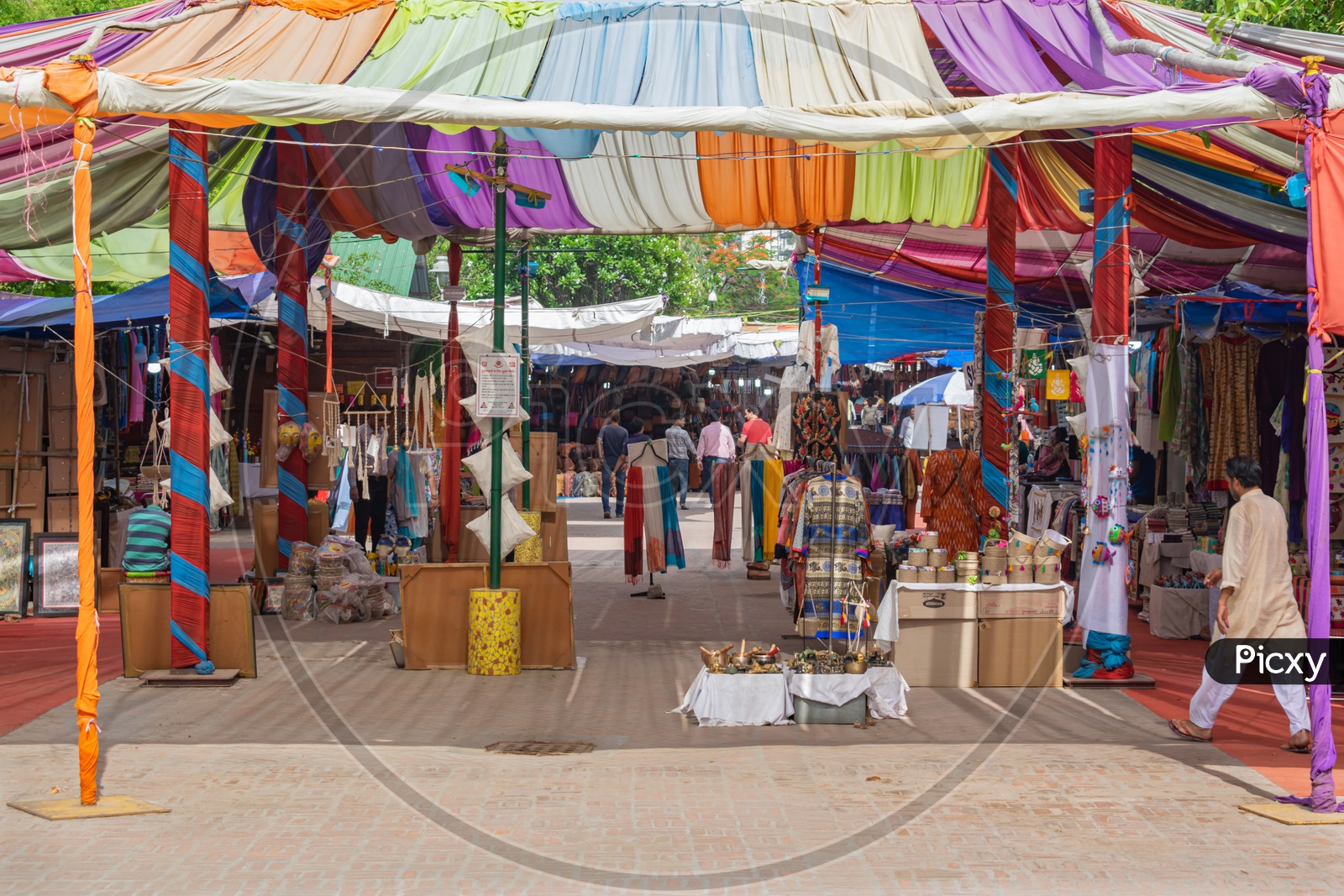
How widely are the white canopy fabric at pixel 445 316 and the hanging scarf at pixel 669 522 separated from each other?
3368mm

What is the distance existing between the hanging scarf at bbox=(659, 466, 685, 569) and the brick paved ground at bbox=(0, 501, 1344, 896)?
13.6ft

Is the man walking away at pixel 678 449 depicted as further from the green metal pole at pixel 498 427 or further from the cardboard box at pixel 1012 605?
the cardboard box at pixel 1012 605

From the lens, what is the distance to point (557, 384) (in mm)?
27953

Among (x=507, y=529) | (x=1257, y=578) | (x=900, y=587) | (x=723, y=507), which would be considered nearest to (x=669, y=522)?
(x=723, y=507)

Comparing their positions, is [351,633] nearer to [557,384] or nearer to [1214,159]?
[1214,159]

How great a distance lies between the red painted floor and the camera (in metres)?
7.89

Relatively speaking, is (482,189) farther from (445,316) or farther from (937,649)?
(937,649)

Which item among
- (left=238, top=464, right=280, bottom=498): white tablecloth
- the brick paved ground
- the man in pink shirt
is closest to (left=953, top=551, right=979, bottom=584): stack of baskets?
the brick paved ground

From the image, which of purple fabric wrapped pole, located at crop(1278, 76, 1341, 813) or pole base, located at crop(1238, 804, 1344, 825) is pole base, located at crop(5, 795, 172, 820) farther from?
purple fabric wrapped pole, located at crop(1278, 76, 1341, 813)

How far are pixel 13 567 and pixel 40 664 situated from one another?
2.78 metres

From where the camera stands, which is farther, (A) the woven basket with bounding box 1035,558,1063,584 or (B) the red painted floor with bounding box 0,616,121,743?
(A) the woven basket with bounding box 1035,558,1063,584

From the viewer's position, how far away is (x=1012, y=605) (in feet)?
28.4

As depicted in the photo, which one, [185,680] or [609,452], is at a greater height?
[609,452]

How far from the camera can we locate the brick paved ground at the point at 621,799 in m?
5.02
